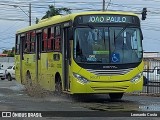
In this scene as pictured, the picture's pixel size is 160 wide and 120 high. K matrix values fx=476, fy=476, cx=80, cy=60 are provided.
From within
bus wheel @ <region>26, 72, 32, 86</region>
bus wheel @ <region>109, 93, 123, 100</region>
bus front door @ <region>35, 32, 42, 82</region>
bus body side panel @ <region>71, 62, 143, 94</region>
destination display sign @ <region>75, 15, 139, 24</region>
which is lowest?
bus wheel @ <region>109, 93, 123, 100</region>

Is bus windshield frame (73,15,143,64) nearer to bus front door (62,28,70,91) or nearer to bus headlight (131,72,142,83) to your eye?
bus headlight (131,72,142,83)

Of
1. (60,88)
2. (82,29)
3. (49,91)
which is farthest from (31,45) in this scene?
(82,29)

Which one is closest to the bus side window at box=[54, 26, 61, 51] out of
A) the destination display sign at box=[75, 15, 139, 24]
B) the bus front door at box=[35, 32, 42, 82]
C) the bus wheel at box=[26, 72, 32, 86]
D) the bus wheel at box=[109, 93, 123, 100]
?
the destination display sign at box=[75, 15, 139, 24]

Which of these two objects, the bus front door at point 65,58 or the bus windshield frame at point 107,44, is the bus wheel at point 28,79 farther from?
the bus windshield frame at point 107,44

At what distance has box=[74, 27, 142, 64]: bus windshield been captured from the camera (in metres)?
17.2

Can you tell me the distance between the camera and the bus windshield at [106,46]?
1720 centimetres

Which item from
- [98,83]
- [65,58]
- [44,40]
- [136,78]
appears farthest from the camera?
[44,40]

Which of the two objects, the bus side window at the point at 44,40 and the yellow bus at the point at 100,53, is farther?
the bus side window at the point at 44,40

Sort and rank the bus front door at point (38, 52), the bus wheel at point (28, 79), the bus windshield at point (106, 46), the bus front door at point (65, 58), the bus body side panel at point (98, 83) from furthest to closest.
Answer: the bus wheel at point (28, 79), the bus front door at point (38, 52), the bus front door at point (65, 58), the bus windshield at point (106, 46), the bus body side panel at point (98, 83)

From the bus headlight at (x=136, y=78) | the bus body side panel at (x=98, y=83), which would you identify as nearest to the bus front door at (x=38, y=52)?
the bus body side panel at (x=98, y=83)

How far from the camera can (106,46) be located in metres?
17.3

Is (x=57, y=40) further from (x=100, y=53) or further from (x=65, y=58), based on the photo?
(x=100, y=53)

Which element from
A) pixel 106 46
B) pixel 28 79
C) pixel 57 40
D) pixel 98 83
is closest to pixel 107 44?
pixel 106 46

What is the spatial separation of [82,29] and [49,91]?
4276mm
